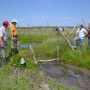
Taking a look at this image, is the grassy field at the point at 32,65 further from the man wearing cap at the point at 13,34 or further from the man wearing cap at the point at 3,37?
the man wearing cap at the point at 13,34

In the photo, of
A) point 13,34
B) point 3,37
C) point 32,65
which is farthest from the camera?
point 13,34

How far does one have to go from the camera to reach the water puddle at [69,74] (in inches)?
366

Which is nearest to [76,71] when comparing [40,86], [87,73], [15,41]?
[87,73]

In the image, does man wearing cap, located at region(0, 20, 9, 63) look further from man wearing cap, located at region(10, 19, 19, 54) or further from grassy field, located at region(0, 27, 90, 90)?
man wearing cap, located at region(10, 19, 19, 54)

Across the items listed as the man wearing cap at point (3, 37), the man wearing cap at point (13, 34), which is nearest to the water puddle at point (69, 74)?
the man wearing cap at point (13, 34)

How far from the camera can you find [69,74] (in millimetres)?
11000

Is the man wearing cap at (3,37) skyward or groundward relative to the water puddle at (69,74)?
skyward

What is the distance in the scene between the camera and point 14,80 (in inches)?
275

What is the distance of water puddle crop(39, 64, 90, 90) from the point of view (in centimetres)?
931

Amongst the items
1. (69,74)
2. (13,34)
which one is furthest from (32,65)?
(13,34)

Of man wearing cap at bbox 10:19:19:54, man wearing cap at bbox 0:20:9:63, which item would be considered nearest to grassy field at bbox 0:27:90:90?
man wearing cap at bbox 0:20:9:63

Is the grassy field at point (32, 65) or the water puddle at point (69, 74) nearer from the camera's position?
the grassy field at point (32, 65)

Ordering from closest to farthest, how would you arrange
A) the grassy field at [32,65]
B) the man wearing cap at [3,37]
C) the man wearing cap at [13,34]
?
the grassy field at [32,65] → the man wearing cap at [3,37] → the man wearing cap at [13,34]

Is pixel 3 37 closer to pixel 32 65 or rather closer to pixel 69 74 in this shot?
pixel 32 65
